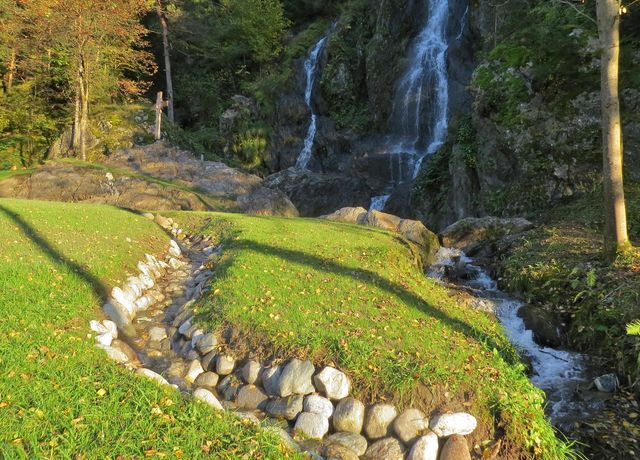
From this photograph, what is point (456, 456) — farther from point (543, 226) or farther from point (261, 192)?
point (261, 192)

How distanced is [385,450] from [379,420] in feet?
1.22

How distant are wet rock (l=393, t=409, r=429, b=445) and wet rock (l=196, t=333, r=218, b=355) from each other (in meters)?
2.98

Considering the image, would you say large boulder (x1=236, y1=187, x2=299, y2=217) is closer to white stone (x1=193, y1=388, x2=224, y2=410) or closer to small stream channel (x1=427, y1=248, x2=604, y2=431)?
small stream channel (x1=427, y1=248, x2=604, y2=431)

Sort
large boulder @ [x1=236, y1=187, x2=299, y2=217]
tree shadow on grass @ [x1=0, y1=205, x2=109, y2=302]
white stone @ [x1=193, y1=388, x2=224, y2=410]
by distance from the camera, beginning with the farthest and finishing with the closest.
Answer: large boulder @ [x1=236, y1=187, x2=299, y2=217] < tree shadow on grass @ [x1=0, y1=205, x2=109, y2=302] < white stone @ [x1=193, y1=388, x2=224, y2=410]

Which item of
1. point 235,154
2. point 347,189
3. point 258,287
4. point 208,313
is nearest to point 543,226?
point 258,287

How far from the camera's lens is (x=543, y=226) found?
15.5 m

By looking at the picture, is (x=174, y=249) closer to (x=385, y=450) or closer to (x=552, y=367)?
(x=385, y=450)

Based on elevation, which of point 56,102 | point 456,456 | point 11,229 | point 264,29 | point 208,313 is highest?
point 264,29

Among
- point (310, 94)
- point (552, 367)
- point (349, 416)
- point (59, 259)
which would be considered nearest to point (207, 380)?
point (349, 416)

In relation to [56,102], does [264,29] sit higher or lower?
higher

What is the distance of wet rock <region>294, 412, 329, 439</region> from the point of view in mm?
5336

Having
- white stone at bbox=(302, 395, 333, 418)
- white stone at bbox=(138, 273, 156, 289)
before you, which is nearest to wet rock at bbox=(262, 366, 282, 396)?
white stone at bbox=(302, 395, 333, 418)

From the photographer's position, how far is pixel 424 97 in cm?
2947

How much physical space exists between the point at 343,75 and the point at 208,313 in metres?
31.1
